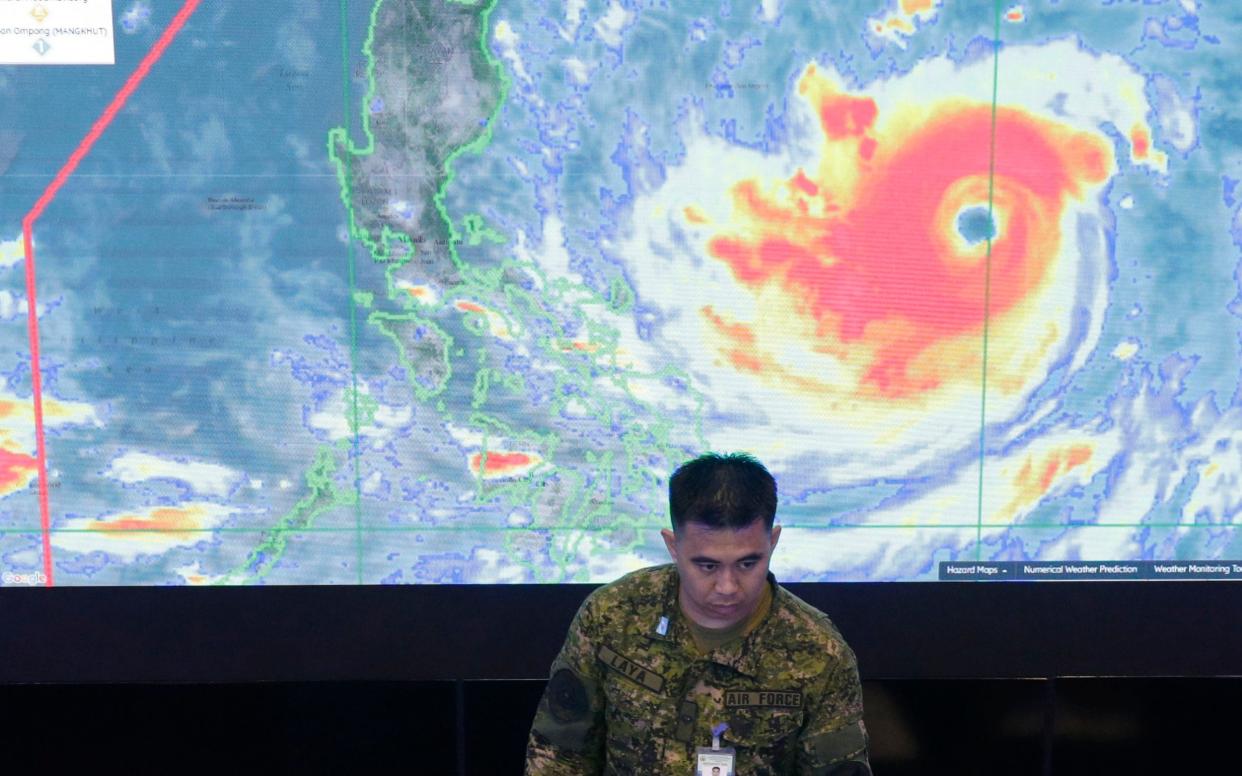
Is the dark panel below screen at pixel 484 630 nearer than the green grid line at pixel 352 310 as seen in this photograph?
No

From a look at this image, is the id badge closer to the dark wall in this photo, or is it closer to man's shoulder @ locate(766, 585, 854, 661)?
man's shoulder @ locate(766, 585, 854, 661)

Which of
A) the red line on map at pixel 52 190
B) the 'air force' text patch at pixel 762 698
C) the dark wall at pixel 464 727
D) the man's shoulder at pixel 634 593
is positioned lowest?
the dark wall at pixel 464 727

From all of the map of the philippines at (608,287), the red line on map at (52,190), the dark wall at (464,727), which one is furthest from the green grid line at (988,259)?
the red line on map at (52,190)

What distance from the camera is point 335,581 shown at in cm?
237

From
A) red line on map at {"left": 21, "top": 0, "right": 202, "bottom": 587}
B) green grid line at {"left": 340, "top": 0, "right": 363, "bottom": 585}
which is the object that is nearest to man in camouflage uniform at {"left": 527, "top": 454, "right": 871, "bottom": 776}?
green grid line at {"left": 340, "top": 0, "right": 363, "bottom": 585}

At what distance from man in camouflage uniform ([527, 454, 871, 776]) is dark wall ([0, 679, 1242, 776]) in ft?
3.29

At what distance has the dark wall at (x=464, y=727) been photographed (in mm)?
2453

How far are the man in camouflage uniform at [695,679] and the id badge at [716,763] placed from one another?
0.01 meters

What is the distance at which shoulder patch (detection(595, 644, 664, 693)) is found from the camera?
4.87 ft

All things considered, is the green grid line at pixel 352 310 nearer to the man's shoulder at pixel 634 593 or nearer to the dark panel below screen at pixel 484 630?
the dark panel below screen at pixel 484 630

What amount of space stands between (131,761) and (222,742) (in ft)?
0.70

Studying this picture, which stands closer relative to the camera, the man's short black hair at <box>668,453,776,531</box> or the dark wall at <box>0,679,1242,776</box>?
the man's short black hair at <box>668,453,776,531</box>

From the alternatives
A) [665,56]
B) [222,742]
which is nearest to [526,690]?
[222,742]

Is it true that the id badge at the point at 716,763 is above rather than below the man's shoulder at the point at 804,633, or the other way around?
below
